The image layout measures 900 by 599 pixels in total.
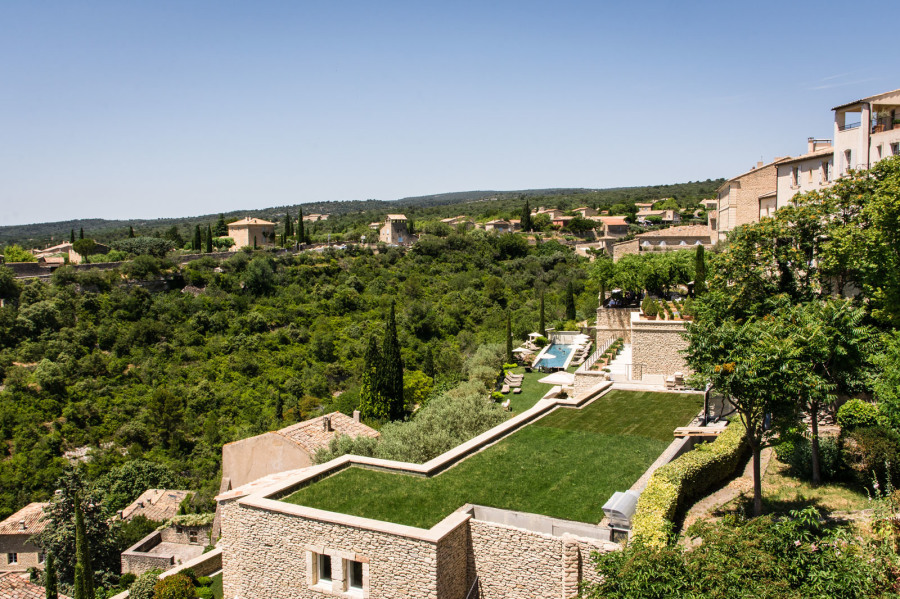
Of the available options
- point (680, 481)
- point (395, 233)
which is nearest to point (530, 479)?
point (680, 481)

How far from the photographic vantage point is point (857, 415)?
1226cm

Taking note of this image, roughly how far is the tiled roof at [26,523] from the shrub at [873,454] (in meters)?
26.3

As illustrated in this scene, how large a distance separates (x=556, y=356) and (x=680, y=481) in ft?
65.6

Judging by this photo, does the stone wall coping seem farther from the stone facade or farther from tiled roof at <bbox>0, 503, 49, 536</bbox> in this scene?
tiled roof at <bbox>0, 503, 49, 536</bbox>

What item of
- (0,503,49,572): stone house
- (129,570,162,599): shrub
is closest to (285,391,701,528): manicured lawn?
(129,570,162,599): shrub

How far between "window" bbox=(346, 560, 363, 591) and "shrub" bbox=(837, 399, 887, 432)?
953cm

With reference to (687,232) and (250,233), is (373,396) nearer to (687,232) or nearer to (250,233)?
(687,232)

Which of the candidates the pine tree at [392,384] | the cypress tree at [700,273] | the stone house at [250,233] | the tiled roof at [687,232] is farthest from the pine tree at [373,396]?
the stone house at [250,233]

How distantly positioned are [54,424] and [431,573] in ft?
99.0

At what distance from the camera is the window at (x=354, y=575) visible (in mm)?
10055

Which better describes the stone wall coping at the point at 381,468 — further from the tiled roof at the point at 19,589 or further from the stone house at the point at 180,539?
the stone house at the point at 180,539

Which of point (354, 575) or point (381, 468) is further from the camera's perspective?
point (381, 468)

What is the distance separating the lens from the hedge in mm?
9195

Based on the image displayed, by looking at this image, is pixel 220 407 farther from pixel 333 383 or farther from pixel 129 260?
pixel 129 260
